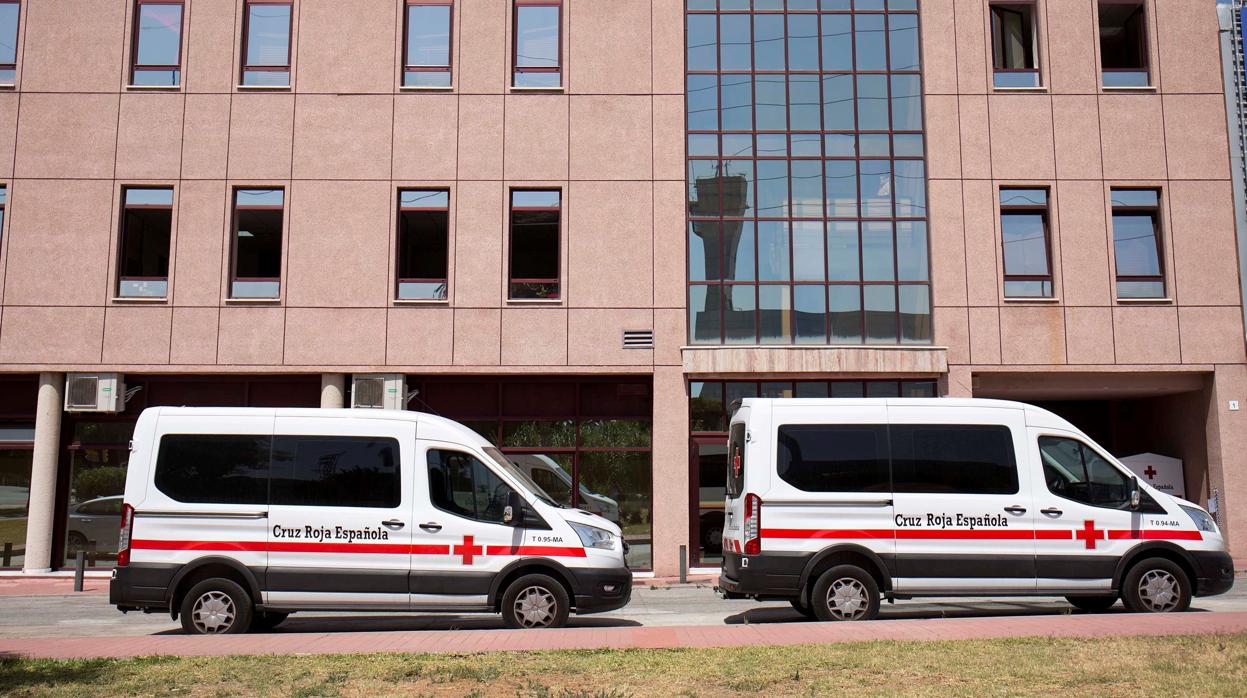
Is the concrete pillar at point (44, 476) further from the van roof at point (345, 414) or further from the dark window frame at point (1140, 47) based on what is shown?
the dark window frame at point (1140, 47)

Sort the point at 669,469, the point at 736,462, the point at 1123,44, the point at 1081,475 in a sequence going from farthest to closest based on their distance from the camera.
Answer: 1. the point at 1123,44
2. the point at 669,469
3. the point at 736,462
4. the point at 1081,475

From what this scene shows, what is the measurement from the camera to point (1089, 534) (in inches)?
464

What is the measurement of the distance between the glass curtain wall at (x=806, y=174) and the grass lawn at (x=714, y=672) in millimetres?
10470

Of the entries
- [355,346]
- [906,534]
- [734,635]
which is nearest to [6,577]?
[355,346]

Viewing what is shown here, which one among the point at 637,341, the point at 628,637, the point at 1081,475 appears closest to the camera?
the point at 628,637

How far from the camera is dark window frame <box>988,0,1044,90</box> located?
65.2 feet

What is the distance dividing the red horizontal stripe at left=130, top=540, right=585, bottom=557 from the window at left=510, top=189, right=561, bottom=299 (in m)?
8.83

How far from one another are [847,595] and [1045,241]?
35.4 feet

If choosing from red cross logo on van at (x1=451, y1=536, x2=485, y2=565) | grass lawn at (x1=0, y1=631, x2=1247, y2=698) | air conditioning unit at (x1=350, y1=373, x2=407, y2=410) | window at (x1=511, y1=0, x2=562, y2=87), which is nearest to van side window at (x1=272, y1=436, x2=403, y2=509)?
red cross logo on van at (x1=451, y1=536, x2=485, y2=565)

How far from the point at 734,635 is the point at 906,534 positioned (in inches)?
106

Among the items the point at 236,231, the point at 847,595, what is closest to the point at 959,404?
the point at 847,595

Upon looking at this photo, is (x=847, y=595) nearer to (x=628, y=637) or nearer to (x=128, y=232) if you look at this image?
(x=628, y=637)

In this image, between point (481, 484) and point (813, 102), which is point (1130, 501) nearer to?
point (481, 484)

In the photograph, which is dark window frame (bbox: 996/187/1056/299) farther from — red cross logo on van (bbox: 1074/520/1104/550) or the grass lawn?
the grass lawn
